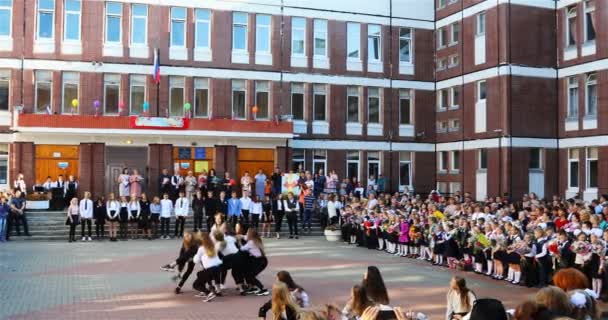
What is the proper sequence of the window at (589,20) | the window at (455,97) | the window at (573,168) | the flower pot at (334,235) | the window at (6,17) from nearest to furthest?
1. the flower pot at (334,235)
2. the window at (589,20)
3. the window at (6,17)
4. the window at (573,168)
5. the window at (455,97)

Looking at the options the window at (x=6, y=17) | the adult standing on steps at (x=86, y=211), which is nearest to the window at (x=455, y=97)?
the adult standing on steps at (x=86, y=211)

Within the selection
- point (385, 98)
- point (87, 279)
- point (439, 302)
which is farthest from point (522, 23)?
point (87, 279)

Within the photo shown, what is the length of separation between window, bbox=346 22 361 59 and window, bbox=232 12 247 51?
585 cm

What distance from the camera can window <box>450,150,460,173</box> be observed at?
36.4 metres

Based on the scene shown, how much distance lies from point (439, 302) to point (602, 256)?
3.91 metres

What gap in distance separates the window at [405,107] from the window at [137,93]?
14171mm

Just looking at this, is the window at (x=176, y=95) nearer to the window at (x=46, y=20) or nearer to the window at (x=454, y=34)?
the window at (x=46, y=20)

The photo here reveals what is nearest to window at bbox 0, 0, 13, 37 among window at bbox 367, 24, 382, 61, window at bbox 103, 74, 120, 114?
window at bbox 103, 74, 120, 114

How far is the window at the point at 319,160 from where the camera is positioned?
36.2 metres

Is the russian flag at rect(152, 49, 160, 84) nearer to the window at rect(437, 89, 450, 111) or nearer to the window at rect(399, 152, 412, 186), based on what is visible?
the window at rect(399, 152, 412, 186)

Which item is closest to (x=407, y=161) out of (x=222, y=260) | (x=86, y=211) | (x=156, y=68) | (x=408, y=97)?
(x=408, y=97)

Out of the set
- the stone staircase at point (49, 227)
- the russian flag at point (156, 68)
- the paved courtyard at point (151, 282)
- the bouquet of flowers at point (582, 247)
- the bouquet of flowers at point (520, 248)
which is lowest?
the paved courtyard at point (151, 282)

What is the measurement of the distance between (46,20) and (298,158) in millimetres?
14269

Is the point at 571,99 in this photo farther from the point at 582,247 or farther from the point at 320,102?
the point at 582,247
